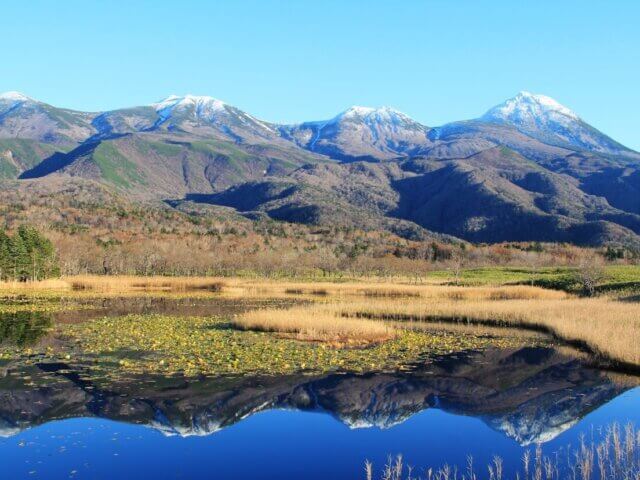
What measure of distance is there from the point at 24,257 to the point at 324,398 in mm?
83869

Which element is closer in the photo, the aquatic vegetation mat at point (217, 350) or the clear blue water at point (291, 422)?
the clear blue water at point (291, 422)

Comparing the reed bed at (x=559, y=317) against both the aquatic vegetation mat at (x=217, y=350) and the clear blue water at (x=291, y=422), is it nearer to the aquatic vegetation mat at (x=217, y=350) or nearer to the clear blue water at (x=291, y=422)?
the aquatic vegetation mat at (x=217, y=350)

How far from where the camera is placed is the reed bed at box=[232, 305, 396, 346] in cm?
4106

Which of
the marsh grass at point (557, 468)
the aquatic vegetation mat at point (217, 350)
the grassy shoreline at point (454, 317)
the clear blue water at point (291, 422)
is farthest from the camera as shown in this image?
the grassy shoreline at point (454, 317)

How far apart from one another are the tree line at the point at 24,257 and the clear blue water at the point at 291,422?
76.3 m

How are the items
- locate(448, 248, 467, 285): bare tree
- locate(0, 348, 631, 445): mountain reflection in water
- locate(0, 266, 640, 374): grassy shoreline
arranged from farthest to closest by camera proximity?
locate(448, 248, 467, 285): bare tree
locate(0, 266, 640, 374): grassy shoreline
locate(0, 348, 631, 445): mountain reflection in water

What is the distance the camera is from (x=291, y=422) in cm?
2270

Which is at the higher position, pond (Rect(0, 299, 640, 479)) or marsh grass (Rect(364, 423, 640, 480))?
marsh grass (Rect(364, 423, 640, 480))

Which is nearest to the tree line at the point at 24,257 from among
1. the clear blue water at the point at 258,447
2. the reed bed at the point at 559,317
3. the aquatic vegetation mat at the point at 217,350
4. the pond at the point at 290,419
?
the aquatic vegetation mat at the point at 217,350

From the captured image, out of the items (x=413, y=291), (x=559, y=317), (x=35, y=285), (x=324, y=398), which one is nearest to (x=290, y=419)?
(x=324, y=398)

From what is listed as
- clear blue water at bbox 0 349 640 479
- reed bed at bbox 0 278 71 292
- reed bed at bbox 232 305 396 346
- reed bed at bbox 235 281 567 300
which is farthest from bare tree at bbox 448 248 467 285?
clear blue water at bbox 0 349 640 479

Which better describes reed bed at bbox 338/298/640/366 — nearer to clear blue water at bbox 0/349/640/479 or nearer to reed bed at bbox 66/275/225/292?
clear blue water at bbox 0/349/640/479

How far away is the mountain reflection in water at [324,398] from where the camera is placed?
72.6ft

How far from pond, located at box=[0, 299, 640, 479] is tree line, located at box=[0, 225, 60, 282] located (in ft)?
235
